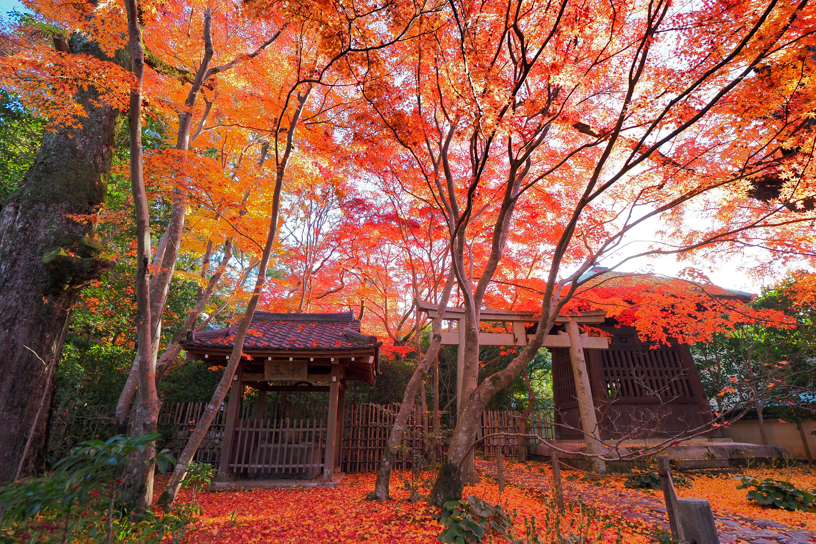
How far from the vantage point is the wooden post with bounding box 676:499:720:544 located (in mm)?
2172

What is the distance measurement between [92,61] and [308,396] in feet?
32.9

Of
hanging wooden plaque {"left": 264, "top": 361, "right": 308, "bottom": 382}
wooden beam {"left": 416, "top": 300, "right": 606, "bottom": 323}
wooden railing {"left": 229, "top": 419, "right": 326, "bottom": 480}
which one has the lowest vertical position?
wooden railing {"left": 229, "top": 419, "right": 326, "bottom": 480}

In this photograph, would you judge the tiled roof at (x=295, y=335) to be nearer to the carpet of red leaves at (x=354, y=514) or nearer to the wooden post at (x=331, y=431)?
the wooden post at (x=331, y=431)

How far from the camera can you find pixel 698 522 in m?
2.22

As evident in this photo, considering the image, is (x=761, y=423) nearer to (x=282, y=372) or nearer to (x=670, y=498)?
Answer: (x=670, y=498)

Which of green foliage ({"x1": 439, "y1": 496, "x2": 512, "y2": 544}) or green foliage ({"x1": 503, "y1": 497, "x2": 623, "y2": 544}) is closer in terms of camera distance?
green foliage ({"x1": 503, "y1": 497, "x2": 623, "y2": 544})

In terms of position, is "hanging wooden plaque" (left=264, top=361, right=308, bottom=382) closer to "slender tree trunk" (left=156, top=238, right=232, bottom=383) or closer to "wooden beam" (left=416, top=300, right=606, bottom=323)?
"slender tree trunk" (left=156, top=238, right=232, bottom=383)

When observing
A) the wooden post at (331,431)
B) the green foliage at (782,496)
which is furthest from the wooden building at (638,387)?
the wooden post at (331,431)

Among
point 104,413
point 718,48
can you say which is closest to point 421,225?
point 718,48

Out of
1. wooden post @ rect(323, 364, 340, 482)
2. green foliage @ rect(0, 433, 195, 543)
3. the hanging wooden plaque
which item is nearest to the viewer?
green foliage @ rect(0, 433, 195, 543)

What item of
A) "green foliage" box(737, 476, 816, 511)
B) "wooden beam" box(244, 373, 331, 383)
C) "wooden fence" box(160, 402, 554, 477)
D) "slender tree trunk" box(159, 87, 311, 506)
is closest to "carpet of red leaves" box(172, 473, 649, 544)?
"slender tree trunk" box(159, 87, 311, 506)

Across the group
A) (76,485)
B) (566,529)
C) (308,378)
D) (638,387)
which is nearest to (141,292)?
(76,485)

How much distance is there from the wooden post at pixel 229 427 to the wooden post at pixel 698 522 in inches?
310

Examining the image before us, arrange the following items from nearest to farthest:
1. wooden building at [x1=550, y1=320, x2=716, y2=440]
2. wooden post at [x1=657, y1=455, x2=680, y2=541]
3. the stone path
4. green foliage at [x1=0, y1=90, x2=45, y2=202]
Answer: wooden post at [x1=657, y1=455, x2=680, y2=541], the stone path, green foliage at [x1=0, y1=90, x2=45, y2=202], wooden building at [x1=550, y1=320, x2=716, y2=440]
